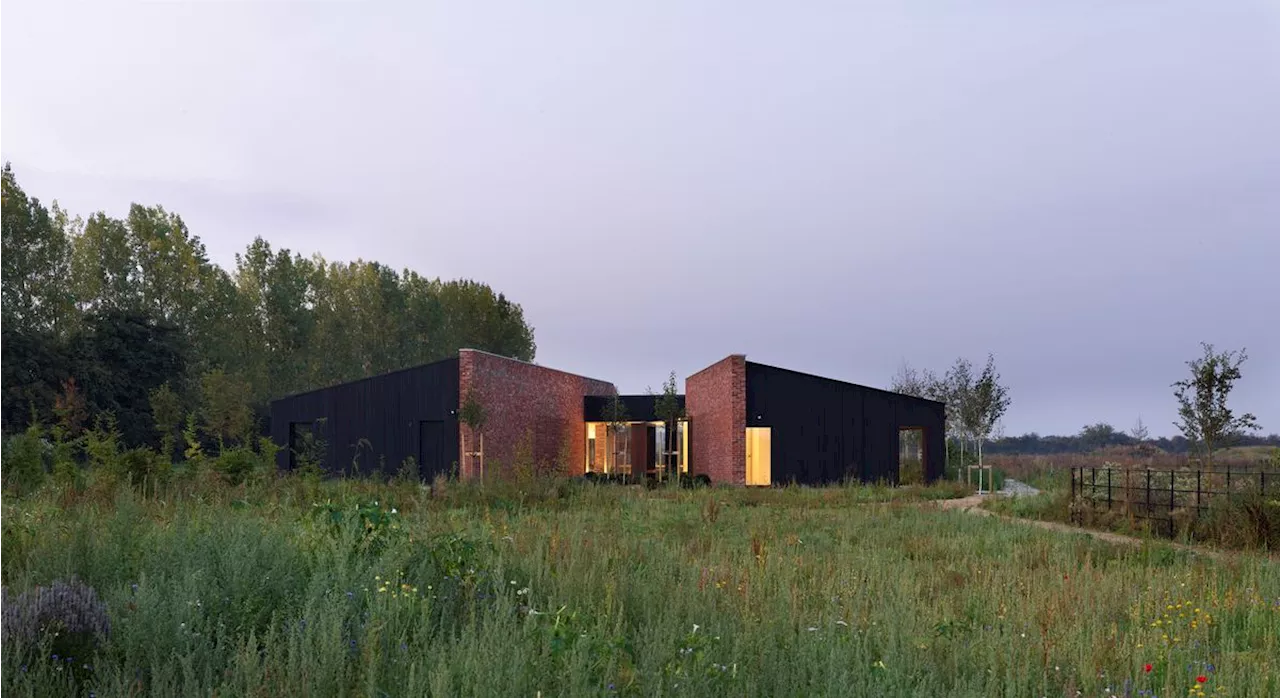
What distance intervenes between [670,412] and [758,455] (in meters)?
3.53

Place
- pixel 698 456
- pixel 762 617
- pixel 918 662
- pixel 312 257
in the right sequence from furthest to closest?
1. pixel 312 257
2. pixel 698 456
3. pixel 762 617
4. pixel 918 662

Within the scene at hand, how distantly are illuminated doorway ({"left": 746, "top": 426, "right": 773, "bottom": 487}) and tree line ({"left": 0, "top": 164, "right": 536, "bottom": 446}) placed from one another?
20284 millimetres

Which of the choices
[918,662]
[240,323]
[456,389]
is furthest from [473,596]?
[240,323]

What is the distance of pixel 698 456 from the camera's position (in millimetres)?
28641

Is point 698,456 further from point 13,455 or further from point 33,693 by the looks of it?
point 33,693

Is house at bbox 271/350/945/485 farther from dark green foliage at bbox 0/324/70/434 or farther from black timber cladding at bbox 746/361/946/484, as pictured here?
dark green foliage at bbox 0/324/70/434

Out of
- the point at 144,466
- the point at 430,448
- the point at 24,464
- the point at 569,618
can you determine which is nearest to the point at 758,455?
the point at 430,448

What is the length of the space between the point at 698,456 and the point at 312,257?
32.6 metres

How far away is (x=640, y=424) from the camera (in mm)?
29969

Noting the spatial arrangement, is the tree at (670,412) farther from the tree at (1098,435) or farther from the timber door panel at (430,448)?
the tree at (1098,435)

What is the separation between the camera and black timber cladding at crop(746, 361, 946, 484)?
2570 centimetres

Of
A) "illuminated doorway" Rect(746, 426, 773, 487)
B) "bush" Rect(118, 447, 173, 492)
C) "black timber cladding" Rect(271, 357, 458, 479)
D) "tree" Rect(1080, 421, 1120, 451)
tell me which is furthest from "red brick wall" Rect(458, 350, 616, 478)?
"tree" Rect(1080, 421, 1120, 451)

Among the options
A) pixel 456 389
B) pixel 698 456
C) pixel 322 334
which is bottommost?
pixel 698 456

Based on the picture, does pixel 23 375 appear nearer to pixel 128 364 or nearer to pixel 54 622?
pixel 128 364
